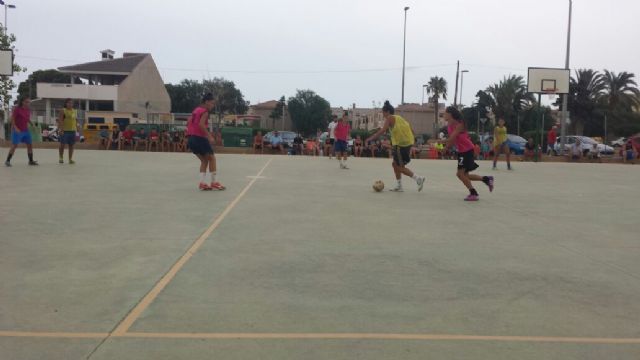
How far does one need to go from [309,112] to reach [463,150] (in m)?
93.9

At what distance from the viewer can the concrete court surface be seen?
155 inches

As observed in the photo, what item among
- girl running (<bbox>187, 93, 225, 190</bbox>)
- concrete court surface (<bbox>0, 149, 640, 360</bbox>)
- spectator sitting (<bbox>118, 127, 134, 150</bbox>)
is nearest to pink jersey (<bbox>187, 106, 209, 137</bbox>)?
girl running (<bbox>187, 93, 225, 190</bbox>)

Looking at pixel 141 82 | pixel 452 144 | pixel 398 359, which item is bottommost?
pixel 398 359

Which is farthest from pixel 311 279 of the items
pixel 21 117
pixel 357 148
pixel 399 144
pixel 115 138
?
pixel 115 138

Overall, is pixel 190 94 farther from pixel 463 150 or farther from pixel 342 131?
pixel 463 150

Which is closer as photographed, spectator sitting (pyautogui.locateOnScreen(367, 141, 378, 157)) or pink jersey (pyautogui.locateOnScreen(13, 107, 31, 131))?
pink jersey (pyautogui.locateOnScreen(13, 107, 31, 131))

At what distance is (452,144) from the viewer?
37.1ft

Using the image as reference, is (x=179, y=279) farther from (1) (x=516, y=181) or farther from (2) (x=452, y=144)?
(1) (x=516, y=181)

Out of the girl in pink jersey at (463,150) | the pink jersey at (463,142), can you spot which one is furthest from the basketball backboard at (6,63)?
the pink jersey at (463,142)

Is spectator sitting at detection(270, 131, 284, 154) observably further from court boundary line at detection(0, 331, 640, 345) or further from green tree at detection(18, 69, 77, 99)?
green tree at detection(18, 69, 77, 99)

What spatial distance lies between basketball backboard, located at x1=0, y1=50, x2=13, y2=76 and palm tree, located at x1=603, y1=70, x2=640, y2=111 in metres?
60.9

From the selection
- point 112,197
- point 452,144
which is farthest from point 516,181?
point 112,197

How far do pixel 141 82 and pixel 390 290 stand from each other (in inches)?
3105

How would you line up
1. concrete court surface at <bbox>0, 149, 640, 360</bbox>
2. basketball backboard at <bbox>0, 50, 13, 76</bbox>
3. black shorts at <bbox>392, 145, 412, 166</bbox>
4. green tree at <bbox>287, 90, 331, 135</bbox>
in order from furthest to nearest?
1. green tree at <bbox>287, 90, 331, 135</bbox>
2. basketball backboard at <bbox>0, 50, 13, 76</bbox>
3. black shorts at <bbox>392, 145, 412, 166</bbox>
4. concrete court surface at <bbox>0, 149, 640, 360</bbox>
